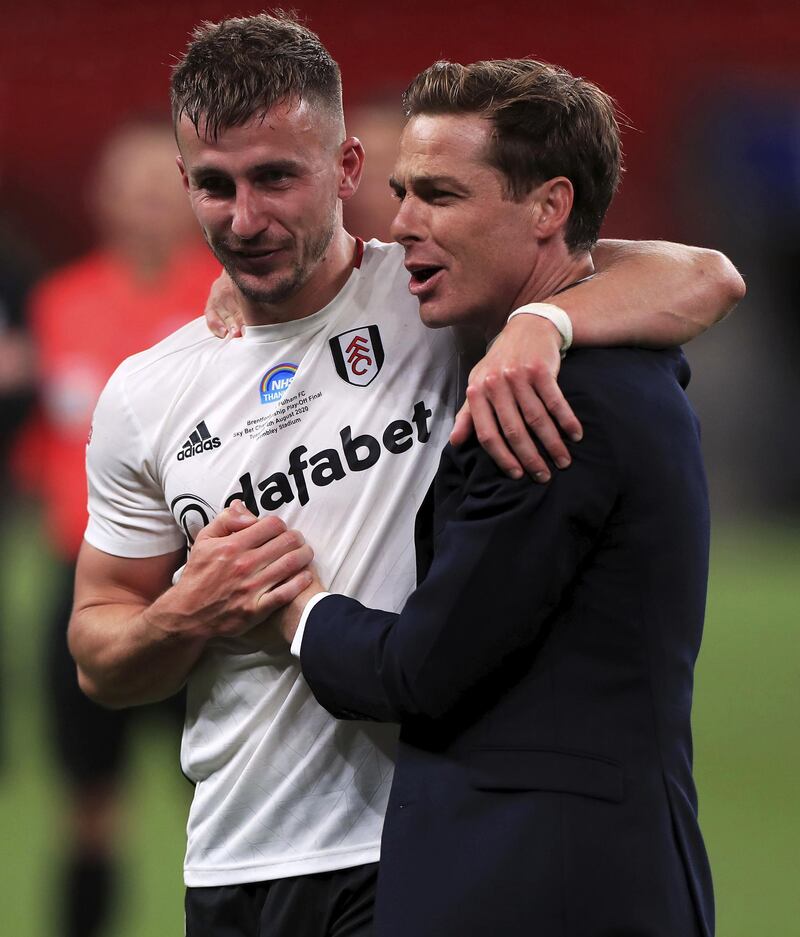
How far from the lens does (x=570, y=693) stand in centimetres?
127

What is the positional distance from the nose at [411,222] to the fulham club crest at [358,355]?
20cm

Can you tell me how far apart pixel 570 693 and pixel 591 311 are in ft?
1.31

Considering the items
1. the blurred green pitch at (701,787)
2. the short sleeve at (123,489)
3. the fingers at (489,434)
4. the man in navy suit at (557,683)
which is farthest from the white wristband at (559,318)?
the blurred green pitch at (701,787)

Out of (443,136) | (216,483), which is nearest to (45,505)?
(216,483)

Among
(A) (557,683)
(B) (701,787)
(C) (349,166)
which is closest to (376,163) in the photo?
(C) (349,166)

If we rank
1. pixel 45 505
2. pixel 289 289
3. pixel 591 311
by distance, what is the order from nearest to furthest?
pixel 591 311
pixel 289 289
pixel 45 505

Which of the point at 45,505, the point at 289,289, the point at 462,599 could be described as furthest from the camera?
the point at 45,505

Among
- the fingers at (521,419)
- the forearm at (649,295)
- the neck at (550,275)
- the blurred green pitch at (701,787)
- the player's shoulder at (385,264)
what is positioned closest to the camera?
the fingers at (521,419)

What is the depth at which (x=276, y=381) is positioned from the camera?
5.36 feet

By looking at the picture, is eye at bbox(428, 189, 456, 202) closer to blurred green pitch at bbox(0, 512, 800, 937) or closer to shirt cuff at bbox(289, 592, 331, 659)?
shirt cuff at bbox(289, 592, 331, 659)

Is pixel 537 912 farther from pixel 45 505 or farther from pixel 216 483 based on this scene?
pixel 45 505

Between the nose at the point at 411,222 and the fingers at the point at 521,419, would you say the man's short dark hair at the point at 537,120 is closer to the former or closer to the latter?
the nose at the point at 411,222

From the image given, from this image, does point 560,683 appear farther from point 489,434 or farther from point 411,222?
point 411,222

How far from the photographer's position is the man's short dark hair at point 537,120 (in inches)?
55.5
